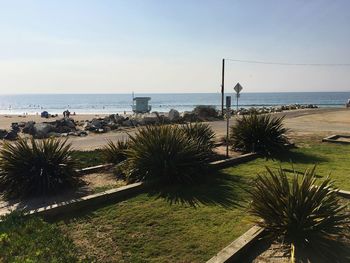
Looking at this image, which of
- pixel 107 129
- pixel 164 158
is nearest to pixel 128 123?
pixel 107 129

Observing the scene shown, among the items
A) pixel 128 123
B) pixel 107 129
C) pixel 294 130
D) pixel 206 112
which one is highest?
pixel 206 112

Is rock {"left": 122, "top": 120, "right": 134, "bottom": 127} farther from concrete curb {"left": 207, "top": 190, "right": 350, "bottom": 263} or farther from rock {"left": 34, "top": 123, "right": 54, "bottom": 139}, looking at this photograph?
concrete curb {"left": 207, "top": 190, "right": 350, "bottom": 263}

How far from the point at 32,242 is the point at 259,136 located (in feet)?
30.1

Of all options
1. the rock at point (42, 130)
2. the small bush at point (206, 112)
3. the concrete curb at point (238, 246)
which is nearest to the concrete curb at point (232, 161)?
the concrete curb at point (238, 246)

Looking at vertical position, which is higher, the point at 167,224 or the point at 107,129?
the point at 167,224

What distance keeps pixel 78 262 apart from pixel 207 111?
94.6ft

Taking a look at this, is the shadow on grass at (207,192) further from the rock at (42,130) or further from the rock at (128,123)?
the rock at (128,123)

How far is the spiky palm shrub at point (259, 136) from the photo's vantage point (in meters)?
12.9

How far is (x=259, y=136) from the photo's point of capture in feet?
43.2

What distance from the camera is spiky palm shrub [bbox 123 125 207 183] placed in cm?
874

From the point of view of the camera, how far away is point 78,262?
16.0ft

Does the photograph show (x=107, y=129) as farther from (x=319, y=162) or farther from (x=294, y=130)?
(x=319, y=162)

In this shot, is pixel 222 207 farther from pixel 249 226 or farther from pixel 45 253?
pixel 45 253

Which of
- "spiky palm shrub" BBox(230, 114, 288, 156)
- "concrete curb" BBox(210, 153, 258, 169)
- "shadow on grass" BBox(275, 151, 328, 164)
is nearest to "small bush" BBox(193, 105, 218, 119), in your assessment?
"spiky palm shrub" BBox(230, 114, 288, 156)
